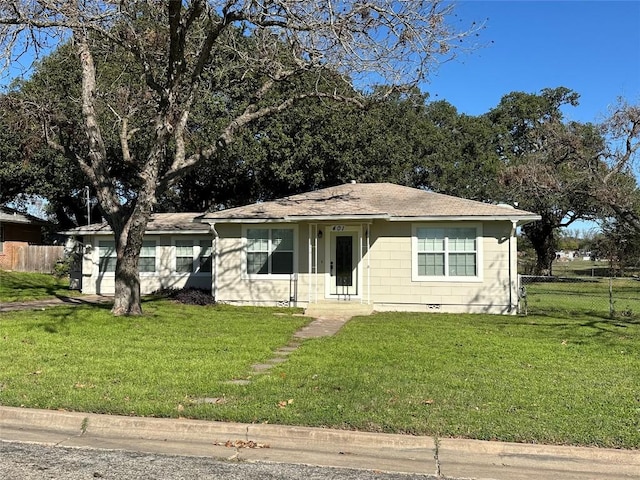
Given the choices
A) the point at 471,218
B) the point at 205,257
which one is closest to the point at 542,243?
the point at 471,218

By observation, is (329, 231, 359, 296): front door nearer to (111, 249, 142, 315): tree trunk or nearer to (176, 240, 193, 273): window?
(111, 249, 142, 315): tree trunk

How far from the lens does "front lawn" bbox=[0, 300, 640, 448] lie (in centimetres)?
530

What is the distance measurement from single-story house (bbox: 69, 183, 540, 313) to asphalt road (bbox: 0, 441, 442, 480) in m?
10.7

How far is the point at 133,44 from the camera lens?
13422 mm

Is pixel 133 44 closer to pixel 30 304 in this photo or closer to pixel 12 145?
pixel 30 304

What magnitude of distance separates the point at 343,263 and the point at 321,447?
11.3 meters

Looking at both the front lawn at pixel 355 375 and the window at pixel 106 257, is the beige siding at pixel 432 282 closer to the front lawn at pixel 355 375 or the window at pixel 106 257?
the front lawn at pixel 355 375

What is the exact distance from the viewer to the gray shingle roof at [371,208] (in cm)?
1503

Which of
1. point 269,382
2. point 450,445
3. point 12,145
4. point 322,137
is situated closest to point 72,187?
point 12,145

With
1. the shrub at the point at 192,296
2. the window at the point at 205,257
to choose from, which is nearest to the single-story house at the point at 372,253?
the shrub at the point at 192,296

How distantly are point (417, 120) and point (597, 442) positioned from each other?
29.6 meters

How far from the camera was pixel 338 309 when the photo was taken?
49.2 feet

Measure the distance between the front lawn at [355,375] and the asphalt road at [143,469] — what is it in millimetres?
713

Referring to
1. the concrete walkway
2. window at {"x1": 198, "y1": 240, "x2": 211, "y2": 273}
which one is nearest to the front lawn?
the concrete walkway
